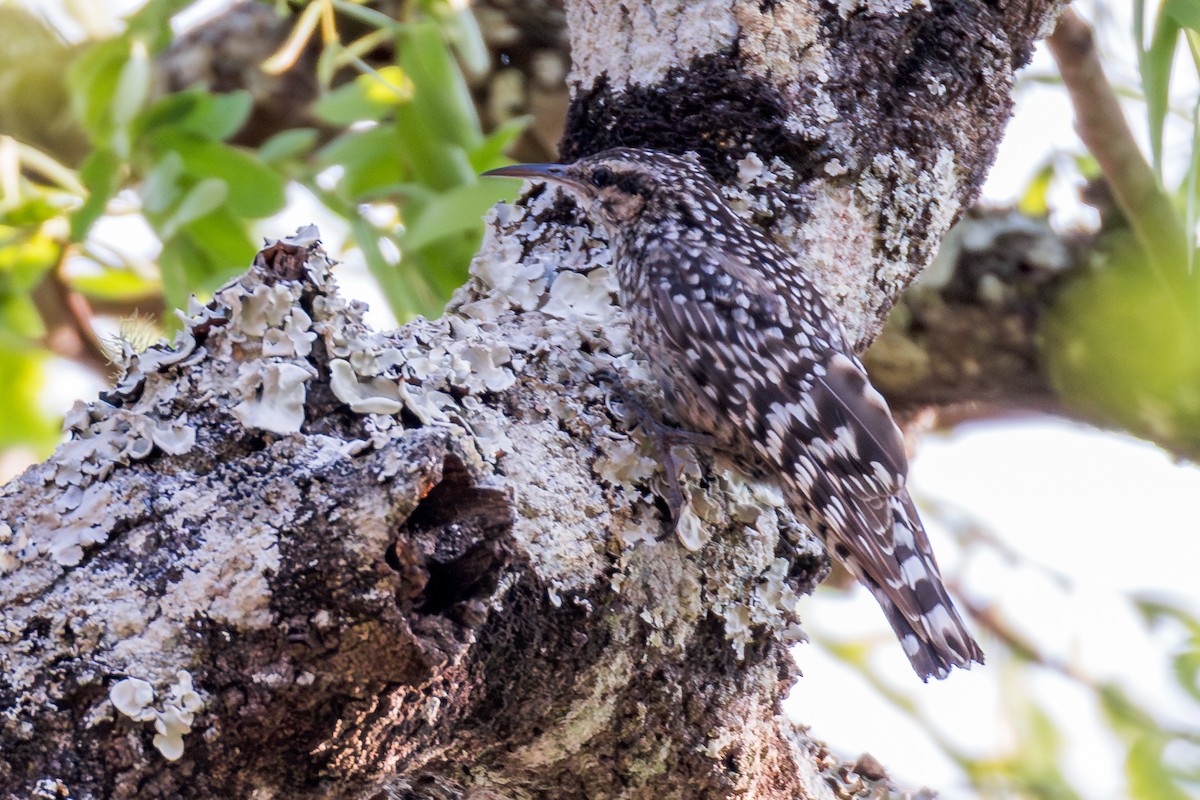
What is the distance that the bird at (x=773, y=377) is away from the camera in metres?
2.06

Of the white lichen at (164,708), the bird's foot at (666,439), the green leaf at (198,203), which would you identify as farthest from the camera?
the green leaf at (198,203)

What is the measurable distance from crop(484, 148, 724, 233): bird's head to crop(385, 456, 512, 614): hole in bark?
3.24ft

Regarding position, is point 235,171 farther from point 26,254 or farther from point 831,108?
point 831,108

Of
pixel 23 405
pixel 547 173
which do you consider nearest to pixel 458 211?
pixel 547 173

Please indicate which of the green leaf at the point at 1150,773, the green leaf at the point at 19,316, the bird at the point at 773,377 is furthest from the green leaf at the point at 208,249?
the green leaf at the point at 1150,773

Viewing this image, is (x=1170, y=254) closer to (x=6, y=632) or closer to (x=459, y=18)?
(x=459, y=18)

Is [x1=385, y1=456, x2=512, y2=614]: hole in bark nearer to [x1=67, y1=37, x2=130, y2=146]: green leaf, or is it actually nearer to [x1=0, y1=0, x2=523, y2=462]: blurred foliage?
[x1=0, y1=0, x2=523, y2=462]: blurred foliage

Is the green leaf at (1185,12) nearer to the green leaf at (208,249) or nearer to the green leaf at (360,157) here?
the green leaf at (360,157)

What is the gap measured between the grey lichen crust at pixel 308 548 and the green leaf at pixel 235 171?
1309mm

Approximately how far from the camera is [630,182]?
226 cm

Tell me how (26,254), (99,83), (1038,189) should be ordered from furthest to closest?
(1038,189), (26,254), (99,83)

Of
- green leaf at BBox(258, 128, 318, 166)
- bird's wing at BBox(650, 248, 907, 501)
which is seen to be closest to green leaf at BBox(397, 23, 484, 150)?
green leaf at BBox(258, 128, 318, 166)

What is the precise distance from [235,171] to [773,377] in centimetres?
144

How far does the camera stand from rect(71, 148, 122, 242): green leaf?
276cm
